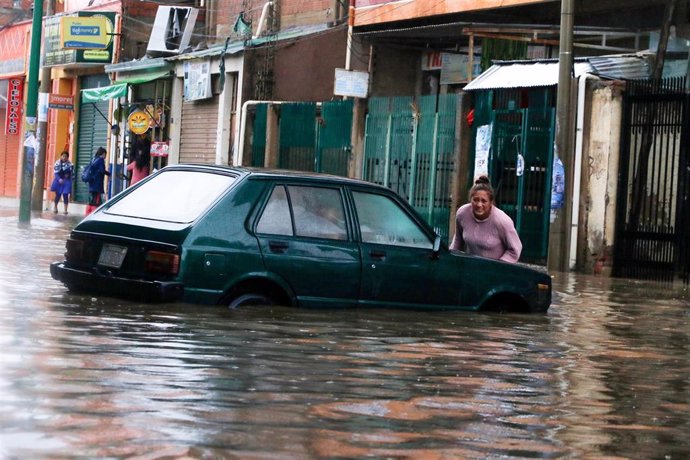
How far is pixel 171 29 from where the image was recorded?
133ft

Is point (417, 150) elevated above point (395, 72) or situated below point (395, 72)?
below

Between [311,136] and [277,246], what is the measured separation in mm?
19900

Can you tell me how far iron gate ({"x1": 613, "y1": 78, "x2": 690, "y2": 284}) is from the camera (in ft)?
67.8

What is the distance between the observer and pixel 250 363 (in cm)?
838

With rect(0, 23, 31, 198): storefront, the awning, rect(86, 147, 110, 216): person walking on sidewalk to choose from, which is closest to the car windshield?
rect(86, 147, 110, 216): person walking on sidewalk

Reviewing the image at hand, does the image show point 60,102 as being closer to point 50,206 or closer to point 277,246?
point 50,206

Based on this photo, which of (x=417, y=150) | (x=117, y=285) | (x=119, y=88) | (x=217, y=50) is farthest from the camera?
(x=119, y=88)

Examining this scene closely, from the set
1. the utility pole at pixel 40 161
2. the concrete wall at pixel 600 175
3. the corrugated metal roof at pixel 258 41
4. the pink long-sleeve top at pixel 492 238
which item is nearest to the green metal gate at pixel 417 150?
the concrete wall at pixel 600 175

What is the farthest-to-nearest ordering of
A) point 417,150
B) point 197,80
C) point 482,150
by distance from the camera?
A: point 197,80
point 417,150
point 482,150

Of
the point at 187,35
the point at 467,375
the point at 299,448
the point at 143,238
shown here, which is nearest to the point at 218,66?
the point at 187,35

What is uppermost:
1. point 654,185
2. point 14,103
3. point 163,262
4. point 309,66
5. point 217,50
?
point 217,50

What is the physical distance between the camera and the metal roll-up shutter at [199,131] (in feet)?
120

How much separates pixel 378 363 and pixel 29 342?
1942 millimetres

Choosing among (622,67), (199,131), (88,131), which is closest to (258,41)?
(199,131)
